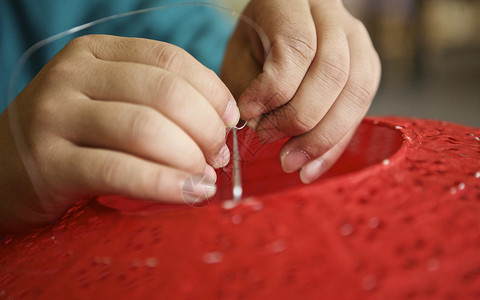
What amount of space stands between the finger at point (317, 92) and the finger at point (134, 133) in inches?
3.2

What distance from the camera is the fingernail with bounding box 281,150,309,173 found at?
275mm

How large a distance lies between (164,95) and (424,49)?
1.69 metres

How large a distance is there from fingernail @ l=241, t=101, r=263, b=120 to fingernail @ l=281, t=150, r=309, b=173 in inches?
1.5

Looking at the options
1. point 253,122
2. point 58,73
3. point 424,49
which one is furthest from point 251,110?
point 424,49

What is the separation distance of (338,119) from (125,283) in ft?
0.63

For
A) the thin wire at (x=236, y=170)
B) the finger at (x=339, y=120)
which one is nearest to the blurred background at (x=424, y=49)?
the finger at (x=339, y=120)

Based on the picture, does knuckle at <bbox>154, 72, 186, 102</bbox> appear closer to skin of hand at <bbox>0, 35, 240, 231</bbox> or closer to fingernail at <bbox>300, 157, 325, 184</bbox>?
skin of hand at <bbox>0, 35, 240, 231</bbox>

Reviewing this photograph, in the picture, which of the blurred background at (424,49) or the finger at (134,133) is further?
the blurred background at (424,49)

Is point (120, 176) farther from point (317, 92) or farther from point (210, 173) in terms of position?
point (317, 92)

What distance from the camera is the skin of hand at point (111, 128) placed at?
0.19 metres

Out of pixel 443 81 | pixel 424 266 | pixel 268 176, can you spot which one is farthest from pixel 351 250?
pixel 443 81

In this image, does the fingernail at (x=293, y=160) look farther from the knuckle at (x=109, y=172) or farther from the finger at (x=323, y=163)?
the knuckle at (x=109, y=172)

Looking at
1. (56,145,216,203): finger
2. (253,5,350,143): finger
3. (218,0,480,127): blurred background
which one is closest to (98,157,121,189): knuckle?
(56,145,216,203): finger

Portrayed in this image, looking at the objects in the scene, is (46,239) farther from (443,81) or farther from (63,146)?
(443,81)
